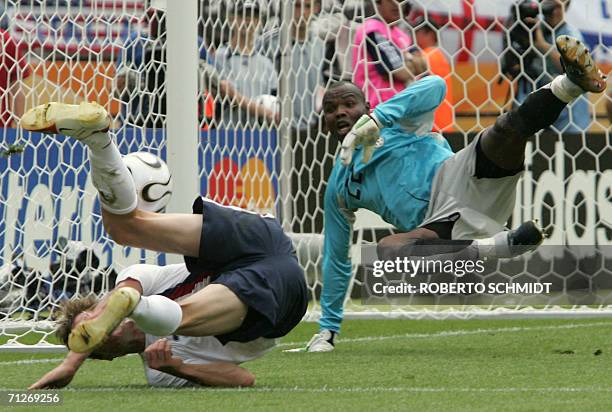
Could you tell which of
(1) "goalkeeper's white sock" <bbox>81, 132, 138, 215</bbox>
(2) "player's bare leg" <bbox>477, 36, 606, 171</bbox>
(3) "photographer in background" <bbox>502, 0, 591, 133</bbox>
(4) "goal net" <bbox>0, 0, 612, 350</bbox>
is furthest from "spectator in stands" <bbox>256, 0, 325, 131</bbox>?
(1) "goalkeeper's white sock" <bbox>81, 132, 138, 215</bbox>

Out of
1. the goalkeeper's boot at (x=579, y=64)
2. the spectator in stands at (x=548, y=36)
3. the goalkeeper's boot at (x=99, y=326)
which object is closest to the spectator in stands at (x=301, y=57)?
the spectator in stands at (x=548, y=36)

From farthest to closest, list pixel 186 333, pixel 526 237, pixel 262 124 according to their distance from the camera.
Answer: pixel 262 124 → pixel 526 237 → pixel 186 333

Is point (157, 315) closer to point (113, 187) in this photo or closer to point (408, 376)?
point (113, 187)

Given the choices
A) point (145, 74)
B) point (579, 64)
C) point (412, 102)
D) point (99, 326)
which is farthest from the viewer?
point (145, 74)

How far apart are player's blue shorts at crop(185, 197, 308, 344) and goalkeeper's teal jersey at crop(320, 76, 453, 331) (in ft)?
4.49

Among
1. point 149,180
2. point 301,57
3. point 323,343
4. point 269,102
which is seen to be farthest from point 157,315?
point 301,57

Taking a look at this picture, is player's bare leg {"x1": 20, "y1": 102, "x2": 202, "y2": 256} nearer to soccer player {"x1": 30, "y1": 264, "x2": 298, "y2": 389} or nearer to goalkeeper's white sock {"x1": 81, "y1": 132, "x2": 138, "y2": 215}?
goalkeeper's white sock {"x1": 81, "y1": 132, "x2": 138, "y2": 215}

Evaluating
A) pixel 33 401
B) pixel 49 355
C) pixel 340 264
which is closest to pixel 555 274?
pixel 340 264

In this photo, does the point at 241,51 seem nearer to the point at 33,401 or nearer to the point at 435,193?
the point at 435,193

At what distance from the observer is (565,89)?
6012 millimetres

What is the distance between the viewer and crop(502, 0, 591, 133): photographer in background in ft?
28.0

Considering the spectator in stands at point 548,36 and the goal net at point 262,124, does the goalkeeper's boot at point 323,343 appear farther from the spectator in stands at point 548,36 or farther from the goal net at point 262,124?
the spectator in stands at point 548,36

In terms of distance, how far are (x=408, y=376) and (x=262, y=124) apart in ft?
10.7

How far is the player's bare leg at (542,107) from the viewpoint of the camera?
584cm
